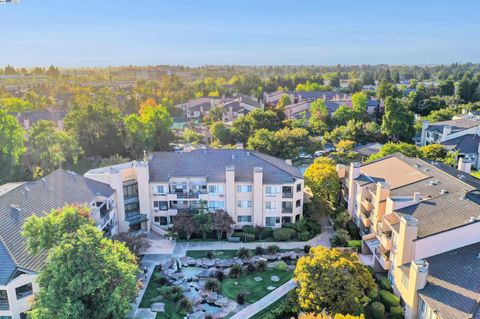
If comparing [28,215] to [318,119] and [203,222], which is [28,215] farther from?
→ [318,119]

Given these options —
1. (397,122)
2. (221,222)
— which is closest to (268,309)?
(221,222)

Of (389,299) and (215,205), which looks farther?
(215,205)

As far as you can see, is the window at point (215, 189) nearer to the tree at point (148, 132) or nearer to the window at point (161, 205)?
the window at point (161, 205)

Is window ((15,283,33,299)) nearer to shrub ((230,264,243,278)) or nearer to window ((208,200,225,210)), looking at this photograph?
shrub ((230,264,243,278))

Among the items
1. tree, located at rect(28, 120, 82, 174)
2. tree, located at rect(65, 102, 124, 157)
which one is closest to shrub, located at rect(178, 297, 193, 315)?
Result: tree, located at rect(28, 120, 82, 174)

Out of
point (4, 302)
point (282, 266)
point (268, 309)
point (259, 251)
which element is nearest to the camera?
point (4, 302)

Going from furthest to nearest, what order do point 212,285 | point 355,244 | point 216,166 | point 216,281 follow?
point 216,166 → point 355,244 → point 216,281 → point 212,285
